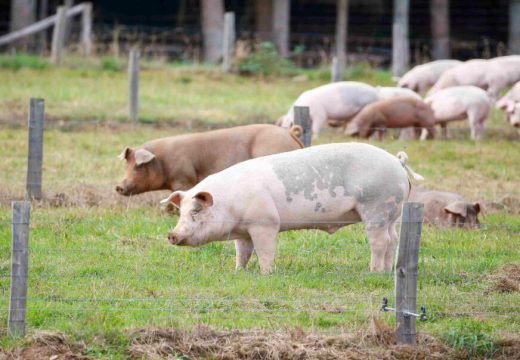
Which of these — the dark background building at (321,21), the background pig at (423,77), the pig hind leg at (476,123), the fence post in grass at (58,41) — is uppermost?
the dark background building at (321,21)

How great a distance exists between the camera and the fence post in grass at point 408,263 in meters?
7.32

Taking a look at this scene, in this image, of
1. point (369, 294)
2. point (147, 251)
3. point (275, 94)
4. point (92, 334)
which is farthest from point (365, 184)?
point (275, 94)

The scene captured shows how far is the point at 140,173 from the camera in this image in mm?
11867

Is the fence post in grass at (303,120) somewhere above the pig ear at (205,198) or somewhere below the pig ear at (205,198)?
above

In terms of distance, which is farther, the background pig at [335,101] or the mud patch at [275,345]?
the background pig at [335,101]

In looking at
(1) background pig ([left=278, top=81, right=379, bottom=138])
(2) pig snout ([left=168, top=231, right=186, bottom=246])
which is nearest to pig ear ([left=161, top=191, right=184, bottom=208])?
(2) pig snout ([left=168, top=231, right=186, bottom=246])

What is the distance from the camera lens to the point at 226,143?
39.3 feet

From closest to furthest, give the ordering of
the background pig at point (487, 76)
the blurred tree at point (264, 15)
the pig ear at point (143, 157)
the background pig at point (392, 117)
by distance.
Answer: the pig ear at point (143, 157)
the background pig at point (392, 117)
the background pig at point (487, 76)
the blurred tree at point (264, 15)

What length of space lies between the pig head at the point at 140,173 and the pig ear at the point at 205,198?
2.80 m

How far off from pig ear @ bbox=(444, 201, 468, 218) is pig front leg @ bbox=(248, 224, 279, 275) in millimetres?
2982

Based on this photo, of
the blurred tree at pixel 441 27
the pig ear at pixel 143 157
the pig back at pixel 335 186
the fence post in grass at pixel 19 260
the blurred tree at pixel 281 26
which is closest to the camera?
the fence post in grass at pixel 19 260

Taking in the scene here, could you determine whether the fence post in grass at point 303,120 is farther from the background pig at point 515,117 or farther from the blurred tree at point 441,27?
the blurred tree at point 441,27

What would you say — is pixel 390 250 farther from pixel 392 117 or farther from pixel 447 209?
pixel 392 117

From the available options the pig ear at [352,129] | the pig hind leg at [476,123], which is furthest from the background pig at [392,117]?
the pig hind leg at [476,123]
